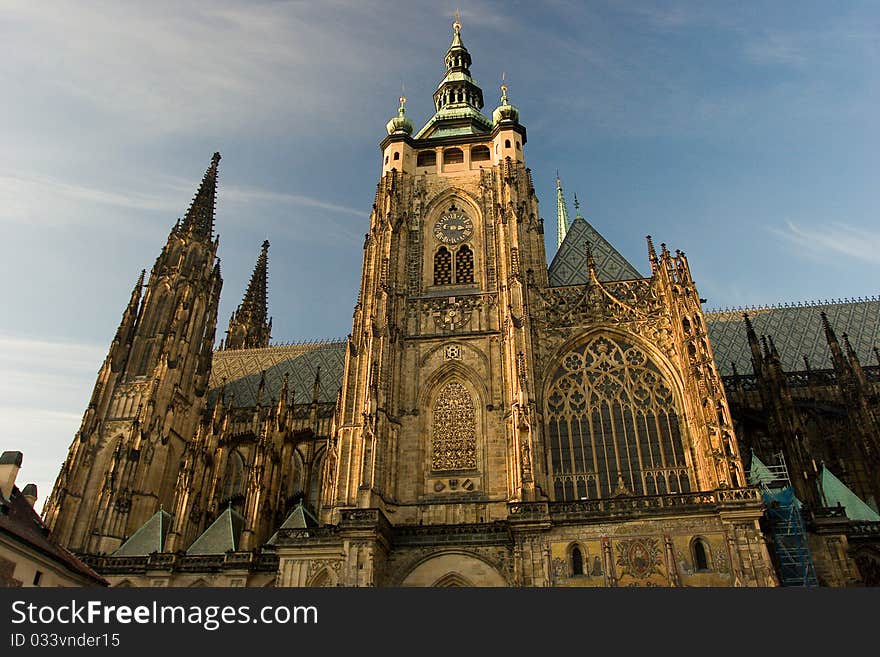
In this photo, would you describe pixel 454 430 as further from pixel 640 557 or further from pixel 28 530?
pixel 28 530

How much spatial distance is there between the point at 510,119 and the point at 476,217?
6.63m

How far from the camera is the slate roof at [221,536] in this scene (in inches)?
1260

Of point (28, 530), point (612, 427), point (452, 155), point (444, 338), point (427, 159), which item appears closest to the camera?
point (28, 530)

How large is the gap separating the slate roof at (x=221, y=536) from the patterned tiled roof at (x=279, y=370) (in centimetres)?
998

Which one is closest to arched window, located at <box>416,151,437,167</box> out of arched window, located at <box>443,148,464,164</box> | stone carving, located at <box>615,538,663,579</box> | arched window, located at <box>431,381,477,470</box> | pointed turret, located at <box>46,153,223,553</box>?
arched window, located at <box>443,148,464,164</box>

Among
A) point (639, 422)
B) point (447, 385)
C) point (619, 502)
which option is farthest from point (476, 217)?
point (619, 502)

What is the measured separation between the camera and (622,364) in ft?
96.3

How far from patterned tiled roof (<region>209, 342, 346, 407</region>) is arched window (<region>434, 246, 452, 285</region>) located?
40.4 ft

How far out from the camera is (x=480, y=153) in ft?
Answer: 124

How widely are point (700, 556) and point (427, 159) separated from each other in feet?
81.7

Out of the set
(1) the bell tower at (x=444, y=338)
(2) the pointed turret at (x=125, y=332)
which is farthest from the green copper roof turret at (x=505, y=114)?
(2) the pointed turret at (x=125, y=332)

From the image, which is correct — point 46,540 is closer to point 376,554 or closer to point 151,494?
point 376,554

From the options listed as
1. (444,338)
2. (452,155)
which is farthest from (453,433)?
(452,155)

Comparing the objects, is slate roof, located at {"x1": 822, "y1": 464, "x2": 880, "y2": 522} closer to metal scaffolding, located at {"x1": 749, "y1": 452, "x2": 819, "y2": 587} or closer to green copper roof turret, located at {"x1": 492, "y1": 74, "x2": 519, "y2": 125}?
metal scaffolding, located at {"x1": 749, "y1": 452, "x2": 819, "y2": 587}
